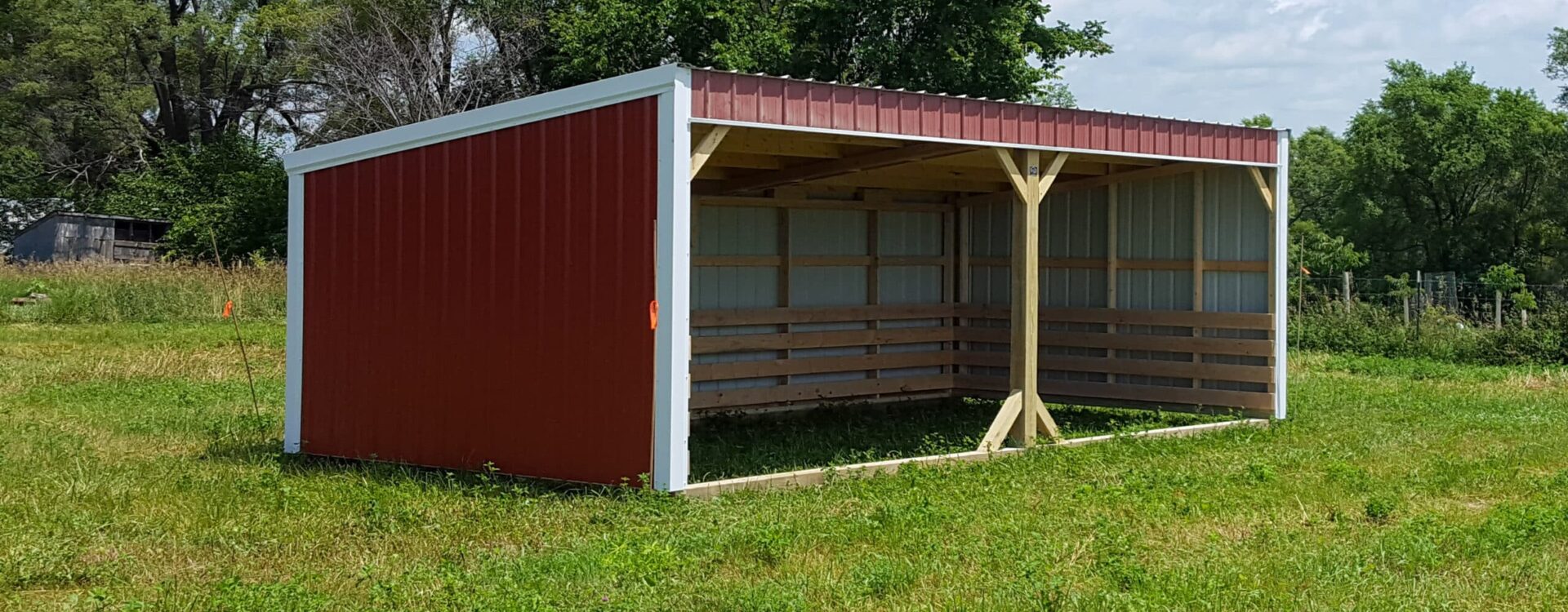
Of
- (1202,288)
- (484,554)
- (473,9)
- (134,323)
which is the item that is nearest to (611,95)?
(484,554)

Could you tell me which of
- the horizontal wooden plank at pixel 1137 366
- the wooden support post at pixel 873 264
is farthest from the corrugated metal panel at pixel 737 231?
the horizontal wooden plank at pixel 1137 366

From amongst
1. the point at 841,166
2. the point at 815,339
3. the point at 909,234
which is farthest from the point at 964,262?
the point at 841,166

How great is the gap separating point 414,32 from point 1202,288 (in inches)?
935

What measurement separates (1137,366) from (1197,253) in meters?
1.17

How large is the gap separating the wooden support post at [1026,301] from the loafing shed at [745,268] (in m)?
0.02

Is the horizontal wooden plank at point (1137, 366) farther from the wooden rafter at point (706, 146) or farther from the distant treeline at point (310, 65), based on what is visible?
the distant treeline at point (310, 65)

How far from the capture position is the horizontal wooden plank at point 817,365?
1265 cm

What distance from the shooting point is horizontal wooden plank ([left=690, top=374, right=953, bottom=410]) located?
12633 millimetres

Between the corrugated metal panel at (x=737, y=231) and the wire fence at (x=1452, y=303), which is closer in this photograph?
the corrugated metal panel at (x=737, y=231)

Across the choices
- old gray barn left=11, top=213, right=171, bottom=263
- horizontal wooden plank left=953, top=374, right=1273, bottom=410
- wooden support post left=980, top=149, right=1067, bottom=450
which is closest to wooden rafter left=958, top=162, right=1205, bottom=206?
wooden support post left=980, top=149, right=1067, bottom=450

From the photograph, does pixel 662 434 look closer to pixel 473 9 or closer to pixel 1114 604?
pixel 1114 604

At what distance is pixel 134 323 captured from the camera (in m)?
20.5

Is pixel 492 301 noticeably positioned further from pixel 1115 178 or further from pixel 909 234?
pixel 1115 178

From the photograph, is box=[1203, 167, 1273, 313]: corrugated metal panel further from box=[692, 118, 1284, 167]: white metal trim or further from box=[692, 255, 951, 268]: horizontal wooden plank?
box=[692, 255, 951, 268]: horizontal wooden plank
